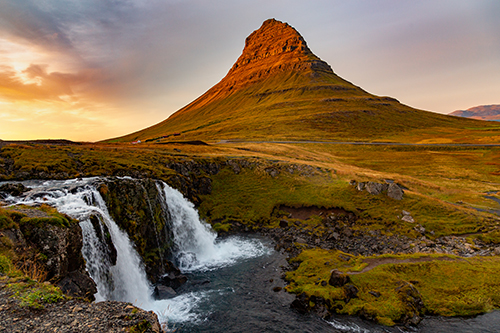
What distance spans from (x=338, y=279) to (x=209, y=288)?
12399mm

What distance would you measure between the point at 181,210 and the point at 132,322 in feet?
87.6

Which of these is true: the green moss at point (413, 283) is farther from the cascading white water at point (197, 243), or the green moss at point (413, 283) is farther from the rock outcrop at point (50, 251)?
the rock outcrop at point (50, 251)

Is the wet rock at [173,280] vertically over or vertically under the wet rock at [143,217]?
under

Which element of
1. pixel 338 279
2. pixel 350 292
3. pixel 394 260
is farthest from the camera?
pixel 394 260

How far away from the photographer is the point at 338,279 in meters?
21.3

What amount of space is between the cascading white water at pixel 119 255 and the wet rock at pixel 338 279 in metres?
10.9

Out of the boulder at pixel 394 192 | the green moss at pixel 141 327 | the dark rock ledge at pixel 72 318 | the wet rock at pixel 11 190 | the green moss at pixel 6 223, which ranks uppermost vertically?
the wet rock at pixel 11 190

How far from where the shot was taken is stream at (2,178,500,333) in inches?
709

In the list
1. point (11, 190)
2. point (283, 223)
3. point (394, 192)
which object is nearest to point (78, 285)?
point (11, 190)

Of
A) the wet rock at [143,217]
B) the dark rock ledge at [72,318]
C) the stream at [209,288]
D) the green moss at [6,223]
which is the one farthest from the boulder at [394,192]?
the green moss at [6,223]

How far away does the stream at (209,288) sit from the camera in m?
18.0

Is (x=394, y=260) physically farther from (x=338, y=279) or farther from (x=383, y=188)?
(x=383, y=188)

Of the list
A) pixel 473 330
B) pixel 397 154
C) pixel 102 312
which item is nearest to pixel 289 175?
pixel 473 330

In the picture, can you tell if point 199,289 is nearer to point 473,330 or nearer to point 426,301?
point 426,301
